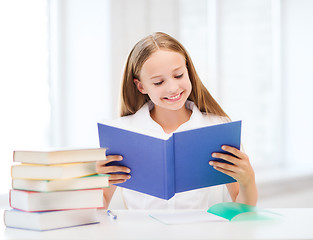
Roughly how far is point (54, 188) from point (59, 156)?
85 millimetres

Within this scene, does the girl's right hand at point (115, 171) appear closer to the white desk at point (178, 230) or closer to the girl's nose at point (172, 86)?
the white desk at point (178, 230)

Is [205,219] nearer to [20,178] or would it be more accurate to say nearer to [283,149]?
[20,178]

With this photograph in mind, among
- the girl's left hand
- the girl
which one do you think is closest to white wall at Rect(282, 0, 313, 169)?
the girl

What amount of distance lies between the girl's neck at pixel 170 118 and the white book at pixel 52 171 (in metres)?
0.68

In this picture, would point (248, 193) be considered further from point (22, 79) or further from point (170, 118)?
point (22, 79)

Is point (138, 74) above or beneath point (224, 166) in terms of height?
above

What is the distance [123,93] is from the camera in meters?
1.78

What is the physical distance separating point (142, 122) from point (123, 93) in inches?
5.8

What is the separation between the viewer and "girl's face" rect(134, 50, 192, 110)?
61.4 inches

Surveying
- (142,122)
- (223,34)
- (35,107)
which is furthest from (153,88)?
(223,34)

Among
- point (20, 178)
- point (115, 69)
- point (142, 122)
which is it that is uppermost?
point (115, 69)

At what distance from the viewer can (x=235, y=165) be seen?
1.32 metres

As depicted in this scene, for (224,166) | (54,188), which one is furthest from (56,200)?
(224,166)

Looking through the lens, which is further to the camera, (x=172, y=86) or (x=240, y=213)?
(x=172, y=86)
